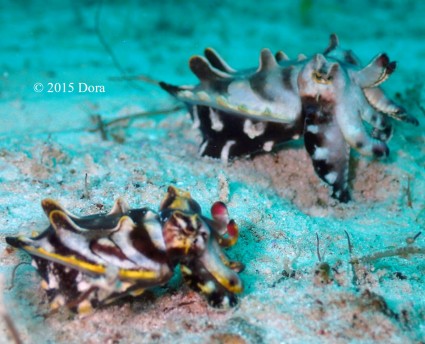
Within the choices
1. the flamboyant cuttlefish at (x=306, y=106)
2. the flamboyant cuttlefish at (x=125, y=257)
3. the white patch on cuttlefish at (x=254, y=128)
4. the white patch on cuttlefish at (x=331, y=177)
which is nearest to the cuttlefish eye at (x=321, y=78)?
the flamboyant cuttlefish at (x=306, y=106)

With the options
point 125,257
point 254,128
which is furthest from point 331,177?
point 125,257

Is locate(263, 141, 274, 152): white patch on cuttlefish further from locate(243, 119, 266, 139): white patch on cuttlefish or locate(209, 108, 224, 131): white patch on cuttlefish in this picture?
locate(209, 108, 224, 131): white patch on cuttlefish

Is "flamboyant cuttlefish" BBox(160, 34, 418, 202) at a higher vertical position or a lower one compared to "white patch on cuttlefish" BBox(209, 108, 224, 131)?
higher

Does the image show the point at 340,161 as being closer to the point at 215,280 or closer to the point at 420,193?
the point at 420,193

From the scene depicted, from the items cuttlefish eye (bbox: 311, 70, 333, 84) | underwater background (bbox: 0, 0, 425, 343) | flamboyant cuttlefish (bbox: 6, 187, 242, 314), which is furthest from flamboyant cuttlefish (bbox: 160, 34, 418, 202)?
flamboyant cuttlefish (bbox: 6, 187, 242, 314)

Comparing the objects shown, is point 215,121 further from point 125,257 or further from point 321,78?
point 125,257

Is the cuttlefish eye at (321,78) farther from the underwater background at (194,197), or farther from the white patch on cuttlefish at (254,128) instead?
the underwater background at (194,197)
